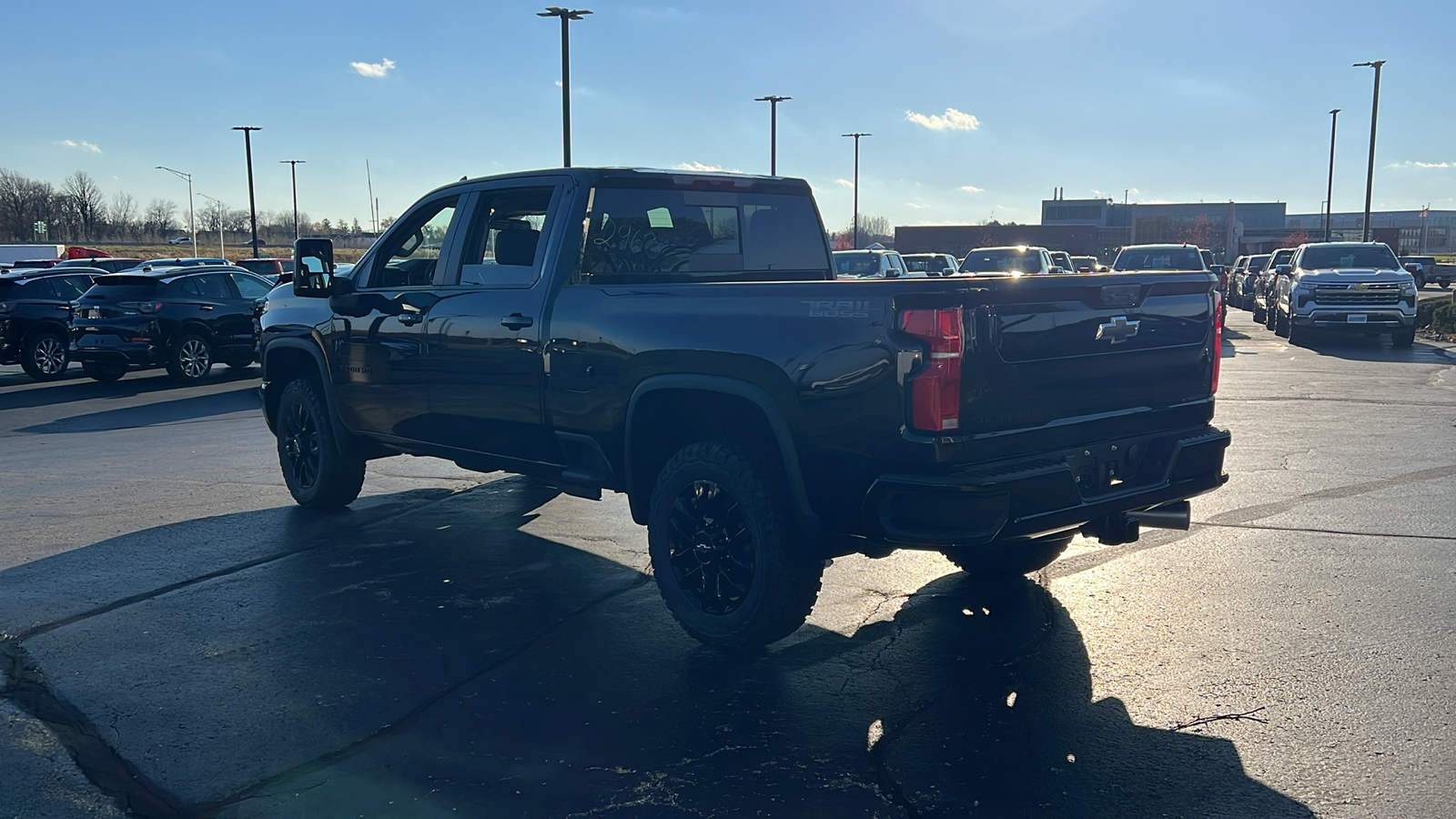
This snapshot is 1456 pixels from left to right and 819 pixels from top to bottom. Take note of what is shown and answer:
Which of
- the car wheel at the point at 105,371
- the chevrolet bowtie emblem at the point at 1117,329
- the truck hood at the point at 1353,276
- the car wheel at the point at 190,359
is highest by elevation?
the chevrolet bowtie emblem at the point at 1117,329

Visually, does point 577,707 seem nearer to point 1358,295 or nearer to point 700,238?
point 700,238

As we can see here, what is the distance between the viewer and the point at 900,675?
15.0ft

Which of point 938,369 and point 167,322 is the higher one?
point 938,369

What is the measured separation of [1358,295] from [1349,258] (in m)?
1.77

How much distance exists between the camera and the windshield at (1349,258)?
70.3 feet

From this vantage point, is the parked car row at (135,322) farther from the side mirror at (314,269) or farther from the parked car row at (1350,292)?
the parked car row at (1350,292)

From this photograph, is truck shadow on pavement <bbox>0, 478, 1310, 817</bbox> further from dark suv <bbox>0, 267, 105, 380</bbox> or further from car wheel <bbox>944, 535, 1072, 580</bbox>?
dark suv <bbox>0, 267, 105, 380</bbox>

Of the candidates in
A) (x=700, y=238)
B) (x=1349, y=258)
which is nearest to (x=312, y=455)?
(x=700, y=238)

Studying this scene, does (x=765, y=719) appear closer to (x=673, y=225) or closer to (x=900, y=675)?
(x=900, y=675)

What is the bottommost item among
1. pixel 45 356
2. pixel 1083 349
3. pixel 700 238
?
pixel 45 356

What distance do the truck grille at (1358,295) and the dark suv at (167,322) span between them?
17.9 metres

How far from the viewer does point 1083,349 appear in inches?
174

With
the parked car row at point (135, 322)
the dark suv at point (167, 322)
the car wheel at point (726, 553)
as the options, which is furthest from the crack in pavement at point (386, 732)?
the dark suv at point (167, 322)

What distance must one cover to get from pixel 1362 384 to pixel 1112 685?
1205 cm
